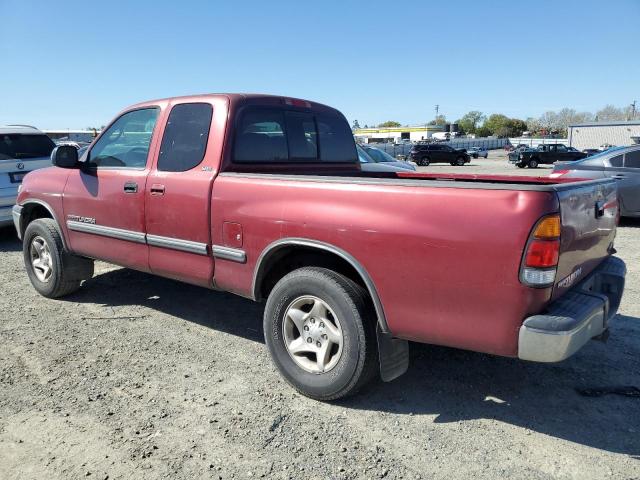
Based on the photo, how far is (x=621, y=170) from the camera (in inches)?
376

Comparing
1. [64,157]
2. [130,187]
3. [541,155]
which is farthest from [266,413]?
[541,155]

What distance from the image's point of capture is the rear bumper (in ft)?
8.35

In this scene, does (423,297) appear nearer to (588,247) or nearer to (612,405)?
(588,247)

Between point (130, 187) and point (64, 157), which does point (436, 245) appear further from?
point (64, 157)

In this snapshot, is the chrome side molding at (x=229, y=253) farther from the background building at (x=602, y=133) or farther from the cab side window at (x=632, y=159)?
the background building at (x=602, y=133)

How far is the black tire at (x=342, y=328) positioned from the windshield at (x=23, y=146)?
22.2ft

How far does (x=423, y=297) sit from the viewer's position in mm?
2828

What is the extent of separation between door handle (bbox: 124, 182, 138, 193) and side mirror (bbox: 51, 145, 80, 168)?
2.52 ft

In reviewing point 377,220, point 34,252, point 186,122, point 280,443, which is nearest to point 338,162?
point 186,122

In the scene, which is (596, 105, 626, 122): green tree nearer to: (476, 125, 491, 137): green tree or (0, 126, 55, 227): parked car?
(476, 125, 491, 137): green tree

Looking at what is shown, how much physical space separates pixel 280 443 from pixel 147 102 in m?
3.11

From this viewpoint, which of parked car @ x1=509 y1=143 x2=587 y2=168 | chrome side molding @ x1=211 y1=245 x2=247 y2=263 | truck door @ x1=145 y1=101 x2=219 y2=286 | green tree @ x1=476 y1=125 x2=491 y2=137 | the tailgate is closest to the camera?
the tailgate

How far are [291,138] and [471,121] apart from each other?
483 feet

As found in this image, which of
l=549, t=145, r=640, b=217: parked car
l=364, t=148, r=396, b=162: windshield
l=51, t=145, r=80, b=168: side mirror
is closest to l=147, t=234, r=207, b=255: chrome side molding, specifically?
l=51, t=145, r=80, b=168: side mirror
